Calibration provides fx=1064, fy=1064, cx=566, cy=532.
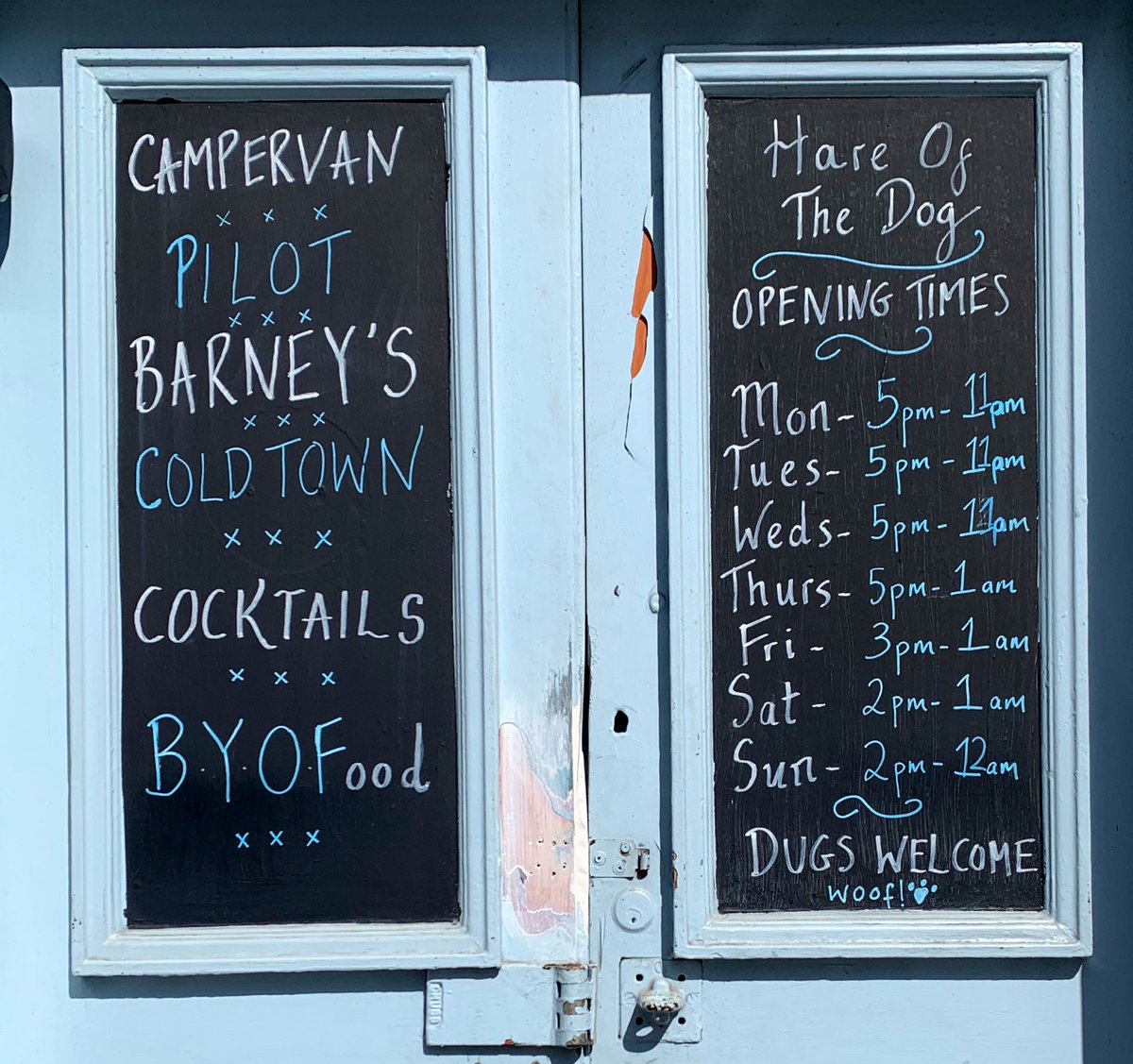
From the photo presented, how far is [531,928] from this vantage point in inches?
81.8

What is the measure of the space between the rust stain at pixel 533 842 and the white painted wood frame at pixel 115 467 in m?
0.04

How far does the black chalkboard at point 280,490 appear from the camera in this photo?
2049 mm

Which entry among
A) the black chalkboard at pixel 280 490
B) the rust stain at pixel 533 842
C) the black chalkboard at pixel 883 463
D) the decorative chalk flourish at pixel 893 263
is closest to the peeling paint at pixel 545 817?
the rust stain at pixel 533 842

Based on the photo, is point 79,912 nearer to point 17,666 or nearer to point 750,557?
point 17,666

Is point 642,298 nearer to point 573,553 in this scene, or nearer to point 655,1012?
point 573,553

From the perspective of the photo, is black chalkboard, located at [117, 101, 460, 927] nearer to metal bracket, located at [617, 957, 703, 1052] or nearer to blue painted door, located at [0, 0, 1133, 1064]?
blue painted door, located at [0, 0, 1133, 1064]

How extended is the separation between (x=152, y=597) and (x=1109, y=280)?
1.96m

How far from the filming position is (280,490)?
2053mm

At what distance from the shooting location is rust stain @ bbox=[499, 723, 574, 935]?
2074 mm

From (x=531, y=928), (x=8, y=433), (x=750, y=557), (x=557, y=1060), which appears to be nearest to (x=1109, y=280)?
(x=750, y=557)

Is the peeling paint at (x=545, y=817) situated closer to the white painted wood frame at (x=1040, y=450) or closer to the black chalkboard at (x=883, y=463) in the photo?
the white painted wood frame at (x=1040, y=450)

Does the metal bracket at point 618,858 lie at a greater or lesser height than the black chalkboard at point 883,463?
lesser

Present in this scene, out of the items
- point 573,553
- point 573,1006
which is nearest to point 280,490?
point 573,553

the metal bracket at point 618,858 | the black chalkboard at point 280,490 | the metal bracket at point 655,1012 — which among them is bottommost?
the metal bracket at point 655,1012
